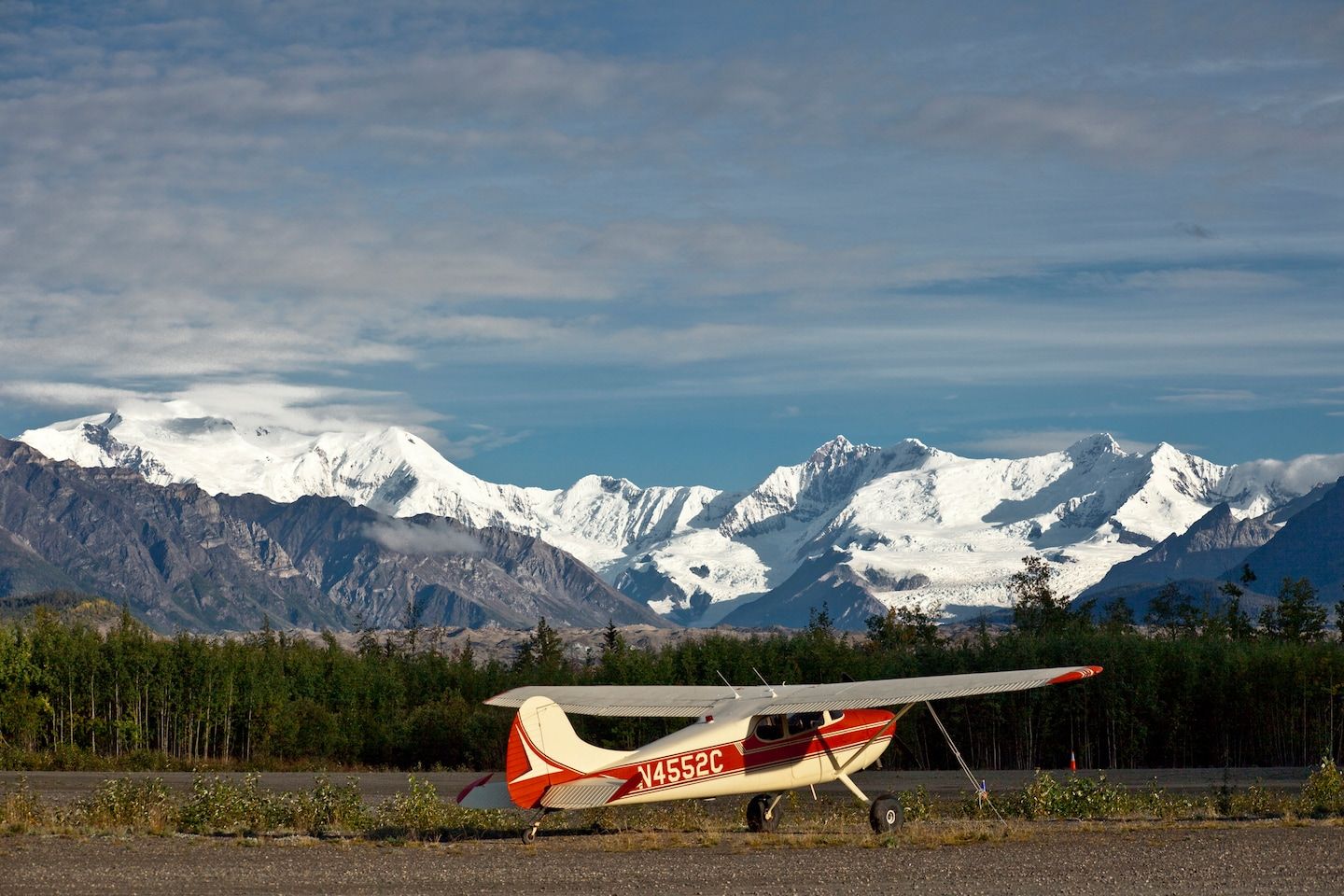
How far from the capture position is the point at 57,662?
66.6 meters

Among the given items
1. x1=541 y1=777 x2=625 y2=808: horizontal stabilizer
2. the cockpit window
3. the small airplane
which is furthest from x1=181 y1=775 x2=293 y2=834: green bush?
the cockpit window

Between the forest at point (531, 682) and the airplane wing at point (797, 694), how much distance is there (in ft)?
87.3

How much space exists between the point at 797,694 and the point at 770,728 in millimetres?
1080

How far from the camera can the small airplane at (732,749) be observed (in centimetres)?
2798

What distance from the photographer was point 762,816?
31.1 metres

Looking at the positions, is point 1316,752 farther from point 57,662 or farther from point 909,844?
point 57,662

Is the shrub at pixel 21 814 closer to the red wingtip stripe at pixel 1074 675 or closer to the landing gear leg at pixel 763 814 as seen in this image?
the landing gear leg at pixel 763 814

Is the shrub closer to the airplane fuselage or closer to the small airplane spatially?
the small airplane

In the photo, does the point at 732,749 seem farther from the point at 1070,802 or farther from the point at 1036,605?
the point at 1036,605

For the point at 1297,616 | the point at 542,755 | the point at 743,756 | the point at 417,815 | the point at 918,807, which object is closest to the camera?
the point at 542,755

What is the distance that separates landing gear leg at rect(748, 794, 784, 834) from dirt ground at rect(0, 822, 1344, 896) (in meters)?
1.24

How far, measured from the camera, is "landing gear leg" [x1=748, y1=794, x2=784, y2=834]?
31094 mm

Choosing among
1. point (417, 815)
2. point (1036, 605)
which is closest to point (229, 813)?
point (417, 815)

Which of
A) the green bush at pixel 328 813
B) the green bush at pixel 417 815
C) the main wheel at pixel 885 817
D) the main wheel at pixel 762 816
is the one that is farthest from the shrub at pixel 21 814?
the main wheel at pixel 885 817
